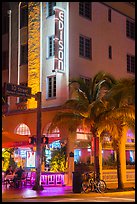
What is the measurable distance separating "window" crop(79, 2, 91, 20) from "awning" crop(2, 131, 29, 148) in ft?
37.9

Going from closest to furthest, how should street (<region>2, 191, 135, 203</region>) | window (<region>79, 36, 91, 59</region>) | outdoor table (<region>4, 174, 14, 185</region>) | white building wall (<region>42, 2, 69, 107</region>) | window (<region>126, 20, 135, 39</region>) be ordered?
street (<region>2, 191, 135, 203</region>) → outdoor table (<region>4, 174, 14, 185</region>) → white building wall (<region>42, 2, 69, 107</region>) → window (<region>79, 36, 91, 59</region>) → window (<region>126, 20, 135, 39</region>)

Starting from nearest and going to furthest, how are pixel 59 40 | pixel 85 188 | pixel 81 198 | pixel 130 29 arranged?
pixel 81 198
pixel 85 188
pixel 59 40
pixel 130 29

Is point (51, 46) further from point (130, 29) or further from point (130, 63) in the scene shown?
point (130, 29)

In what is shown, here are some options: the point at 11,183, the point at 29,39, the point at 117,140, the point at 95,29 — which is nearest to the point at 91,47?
the point at 95,29

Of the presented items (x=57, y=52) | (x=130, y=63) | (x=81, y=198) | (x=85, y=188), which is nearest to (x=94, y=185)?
(x=85, y=188)

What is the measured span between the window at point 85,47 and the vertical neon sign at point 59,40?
2.38 m

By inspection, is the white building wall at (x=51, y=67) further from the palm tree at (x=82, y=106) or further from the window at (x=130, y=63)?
the window at (x=130, y=63)

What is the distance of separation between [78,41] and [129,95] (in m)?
9.06

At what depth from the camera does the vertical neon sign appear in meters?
28.6

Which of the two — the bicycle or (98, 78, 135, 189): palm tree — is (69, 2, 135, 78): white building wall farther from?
the bicycle

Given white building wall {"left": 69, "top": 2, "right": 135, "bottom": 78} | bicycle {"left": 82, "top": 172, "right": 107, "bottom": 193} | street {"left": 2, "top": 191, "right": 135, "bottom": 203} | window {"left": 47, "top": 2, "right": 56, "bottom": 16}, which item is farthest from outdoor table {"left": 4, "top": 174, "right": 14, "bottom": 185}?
window {"left": 47, "top": 2, "right": 56, "bottom": 16}

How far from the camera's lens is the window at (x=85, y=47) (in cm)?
3117

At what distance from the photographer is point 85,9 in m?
32.3

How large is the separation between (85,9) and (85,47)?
320cm
